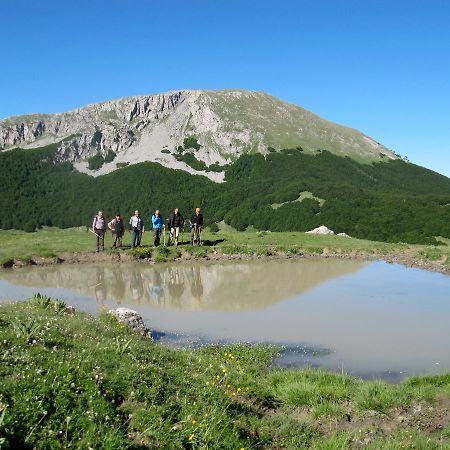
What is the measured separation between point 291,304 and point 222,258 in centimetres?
1370

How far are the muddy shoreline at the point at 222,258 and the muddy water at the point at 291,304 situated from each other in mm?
1479

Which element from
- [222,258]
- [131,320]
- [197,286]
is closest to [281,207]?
[222,258]

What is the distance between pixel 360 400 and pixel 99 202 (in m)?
188

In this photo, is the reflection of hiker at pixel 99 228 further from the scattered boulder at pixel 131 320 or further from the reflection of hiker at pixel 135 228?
the scattered boulder at pixel 131 320

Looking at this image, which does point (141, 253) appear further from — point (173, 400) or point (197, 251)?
point (173, 400)

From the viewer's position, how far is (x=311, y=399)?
29.9ft

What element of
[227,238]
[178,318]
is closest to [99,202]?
[227,238]

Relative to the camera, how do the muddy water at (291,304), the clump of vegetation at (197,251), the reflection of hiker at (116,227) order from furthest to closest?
the clump of vegetation at (197,251), the reflection of hiker at (116,227), the muddy water at (291,304)

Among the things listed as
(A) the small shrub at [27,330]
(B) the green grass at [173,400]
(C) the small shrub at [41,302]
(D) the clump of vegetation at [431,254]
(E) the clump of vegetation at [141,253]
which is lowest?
(B) the green grass at [173,400]

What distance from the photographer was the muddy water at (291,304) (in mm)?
12750

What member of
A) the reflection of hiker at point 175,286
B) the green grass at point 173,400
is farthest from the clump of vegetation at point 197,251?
the green grass at point 173,400

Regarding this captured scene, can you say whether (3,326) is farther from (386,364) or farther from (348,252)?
(348,252)

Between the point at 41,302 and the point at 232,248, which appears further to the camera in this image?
the point at 232,248

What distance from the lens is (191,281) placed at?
2348 centimetres
